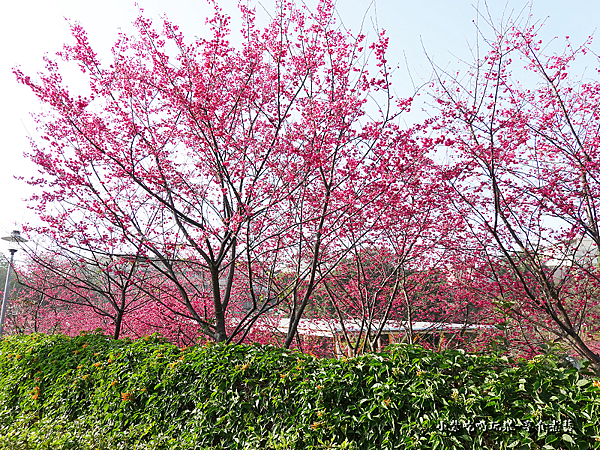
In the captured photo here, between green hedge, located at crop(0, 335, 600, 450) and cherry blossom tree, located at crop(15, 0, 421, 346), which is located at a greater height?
cherry blossom tree, located at crop(15, 0, 421, 346)

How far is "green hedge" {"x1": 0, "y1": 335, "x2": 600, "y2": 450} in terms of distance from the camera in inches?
82.4

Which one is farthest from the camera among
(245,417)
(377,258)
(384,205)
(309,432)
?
(377,258)

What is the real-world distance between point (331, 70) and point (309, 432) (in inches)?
164

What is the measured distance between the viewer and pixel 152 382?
12.5 feet

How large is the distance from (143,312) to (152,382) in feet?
17.2

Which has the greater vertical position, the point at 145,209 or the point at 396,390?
the point at 145,209

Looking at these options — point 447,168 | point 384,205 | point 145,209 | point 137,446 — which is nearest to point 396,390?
point 137,446

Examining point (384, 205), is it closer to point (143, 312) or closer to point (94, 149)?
point (94, 149)

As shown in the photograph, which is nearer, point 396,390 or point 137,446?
point 396,390

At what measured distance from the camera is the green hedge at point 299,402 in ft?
6.86

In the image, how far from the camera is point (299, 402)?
2814 millimetres

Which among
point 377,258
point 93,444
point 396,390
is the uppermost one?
point 377,258

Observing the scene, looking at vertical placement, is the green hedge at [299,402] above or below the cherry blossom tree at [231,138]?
below

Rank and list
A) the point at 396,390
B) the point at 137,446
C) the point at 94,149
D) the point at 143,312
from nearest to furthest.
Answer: the point at 396,390 < the point at 137,446 < the point at 94,149 < the point at 143,312
